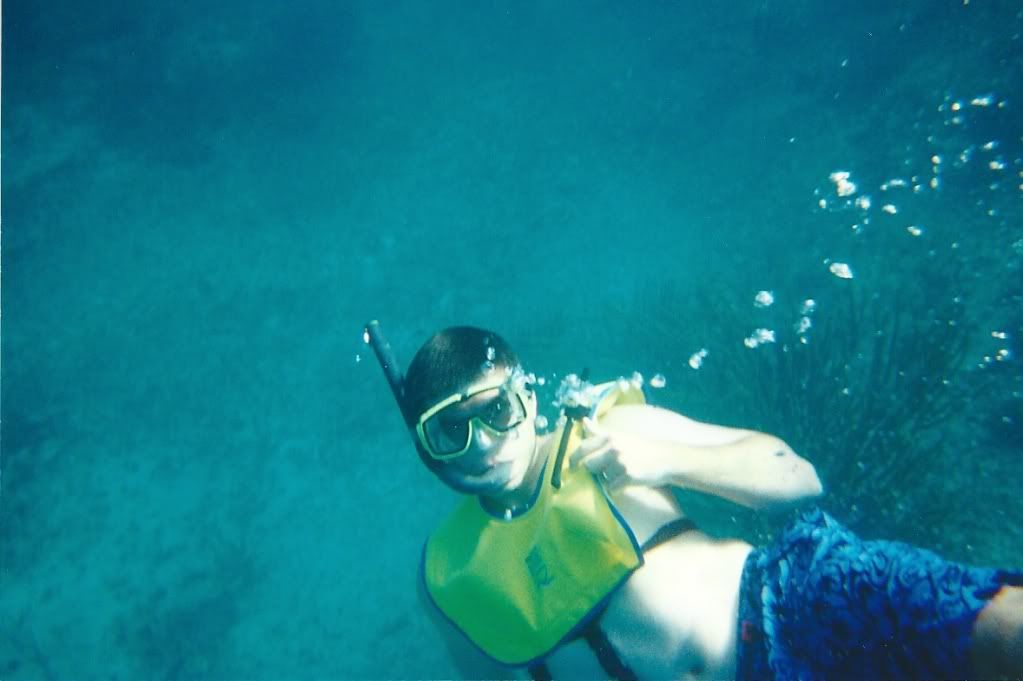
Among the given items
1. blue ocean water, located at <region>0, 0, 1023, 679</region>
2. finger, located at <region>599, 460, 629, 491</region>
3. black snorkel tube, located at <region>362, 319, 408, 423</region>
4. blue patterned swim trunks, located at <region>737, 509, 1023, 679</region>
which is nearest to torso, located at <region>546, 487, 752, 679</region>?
blue patterned swim trunks, located at <region>737, 509, 1023, 679</region>

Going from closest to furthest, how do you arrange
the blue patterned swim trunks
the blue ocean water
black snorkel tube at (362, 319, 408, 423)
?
the blue patterned swim trunks < black snorkel tube at (362, 319, 408, 423) < the blue ocean water

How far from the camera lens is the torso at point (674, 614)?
1951mm

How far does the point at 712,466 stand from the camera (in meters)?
2.06

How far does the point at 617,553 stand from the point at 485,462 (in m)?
0.63

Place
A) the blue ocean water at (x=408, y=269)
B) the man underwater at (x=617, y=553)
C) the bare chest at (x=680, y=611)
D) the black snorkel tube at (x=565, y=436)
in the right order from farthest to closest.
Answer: the blue ocean water at (x=408, y=269) < the black snorkel tube at (x=565, y=436) < the bare chest at (x=680, y=611) < the man underwater at (x=617, y=553)

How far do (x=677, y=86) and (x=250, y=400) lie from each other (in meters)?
15.3

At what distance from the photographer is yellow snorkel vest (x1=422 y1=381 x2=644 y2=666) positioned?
6.70 feet

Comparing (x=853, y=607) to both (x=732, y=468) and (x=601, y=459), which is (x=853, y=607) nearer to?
(x=732, y=468)

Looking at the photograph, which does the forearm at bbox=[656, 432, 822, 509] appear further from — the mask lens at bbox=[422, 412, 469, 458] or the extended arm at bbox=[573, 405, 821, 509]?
the mask lens at bbox=[422, 412, 469, 458]

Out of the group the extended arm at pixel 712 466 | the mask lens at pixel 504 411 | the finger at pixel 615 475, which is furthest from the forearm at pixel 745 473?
the mask lens at pixel 504 411

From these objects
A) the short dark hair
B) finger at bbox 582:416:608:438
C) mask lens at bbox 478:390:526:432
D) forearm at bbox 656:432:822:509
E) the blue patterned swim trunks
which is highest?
the short dark hair

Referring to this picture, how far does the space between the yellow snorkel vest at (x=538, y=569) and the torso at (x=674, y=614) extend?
0.15m

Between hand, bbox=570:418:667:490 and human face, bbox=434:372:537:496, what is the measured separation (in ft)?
0.88

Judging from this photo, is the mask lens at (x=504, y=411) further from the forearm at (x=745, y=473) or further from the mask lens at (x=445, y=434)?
the forearm at (x=745, y=473)
